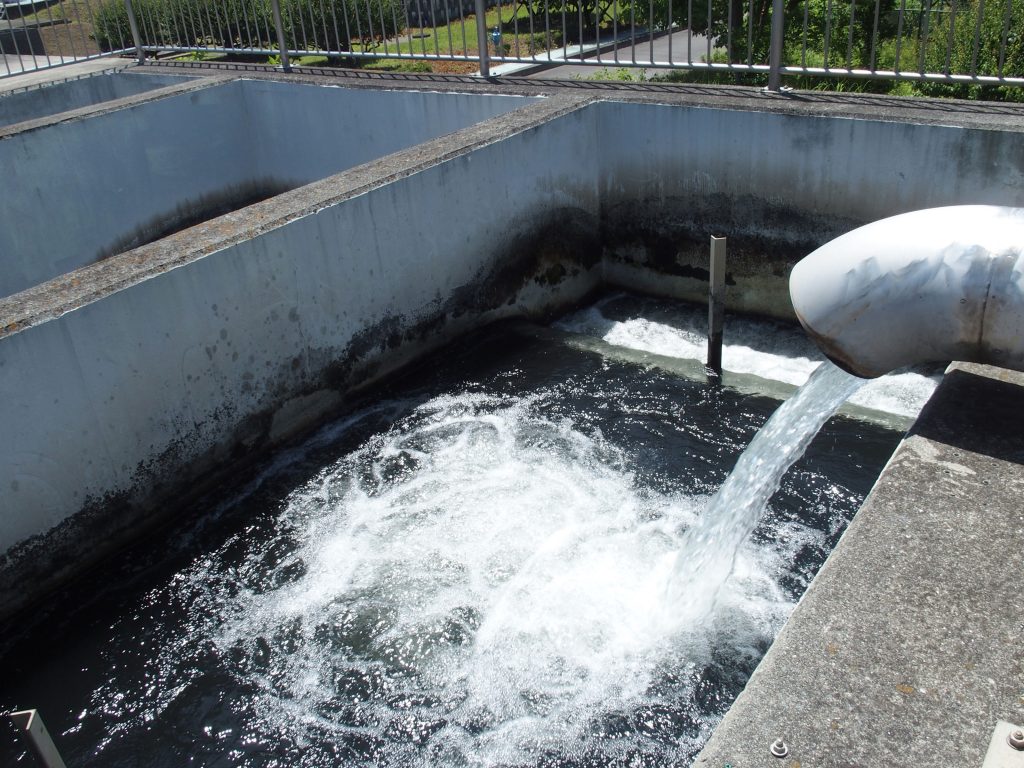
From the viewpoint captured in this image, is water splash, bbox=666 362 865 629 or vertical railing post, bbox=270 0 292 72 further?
vertical railing post, bbox=270 0 292 72

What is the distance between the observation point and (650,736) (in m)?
3.94

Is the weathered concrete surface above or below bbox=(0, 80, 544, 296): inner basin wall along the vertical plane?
below

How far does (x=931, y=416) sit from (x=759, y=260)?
13.1ft

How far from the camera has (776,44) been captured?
7.58m

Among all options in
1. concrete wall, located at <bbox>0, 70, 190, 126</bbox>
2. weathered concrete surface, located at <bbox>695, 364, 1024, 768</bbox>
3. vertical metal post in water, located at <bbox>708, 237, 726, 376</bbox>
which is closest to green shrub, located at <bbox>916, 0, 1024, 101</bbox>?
vertical metal post in water, located at <bbox>708, 237, 726, 376</bbox>

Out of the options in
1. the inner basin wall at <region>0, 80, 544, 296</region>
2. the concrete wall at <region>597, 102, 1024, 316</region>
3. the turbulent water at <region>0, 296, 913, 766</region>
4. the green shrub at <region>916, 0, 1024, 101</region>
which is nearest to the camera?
the turbulent water at <region>0, 296, 913, 766</region>

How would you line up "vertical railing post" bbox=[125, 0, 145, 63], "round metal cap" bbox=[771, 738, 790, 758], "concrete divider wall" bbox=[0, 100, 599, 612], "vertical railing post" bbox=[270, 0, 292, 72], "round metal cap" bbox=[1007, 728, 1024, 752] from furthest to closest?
1. "vertical railing post" bbox=[125, 0, 145, 63]
2. "vertical railing post" bbox=[270, 0, 292, 72]
3. "concrete divider wall" bbox=[0, 100, 599, 612]
4. "round metal cap" bbox=[771, 738, 790, 758]
5. "round metal cap" bbox=[1007, 728, 1024, 752]

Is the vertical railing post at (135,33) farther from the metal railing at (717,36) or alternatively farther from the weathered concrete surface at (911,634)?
the weathered concrete surface at (911,634)

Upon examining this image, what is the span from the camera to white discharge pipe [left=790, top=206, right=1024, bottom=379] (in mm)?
3795

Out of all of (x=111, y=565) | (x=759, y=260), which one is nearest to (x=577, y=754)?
(x=111, y=565)

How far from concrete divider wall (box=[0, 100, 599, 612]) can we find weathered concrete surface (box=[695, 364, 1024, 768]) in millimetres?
3847

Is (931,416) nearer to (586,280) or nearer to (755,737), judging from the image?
(755,737)

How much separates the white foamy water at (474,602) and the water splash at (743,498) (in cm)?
10

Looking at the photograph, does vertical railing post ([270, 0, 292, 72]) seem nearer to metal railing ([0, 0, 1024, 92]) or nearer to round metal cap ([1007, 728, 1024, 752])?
metal railing ([0, 0, 1024, 92])
